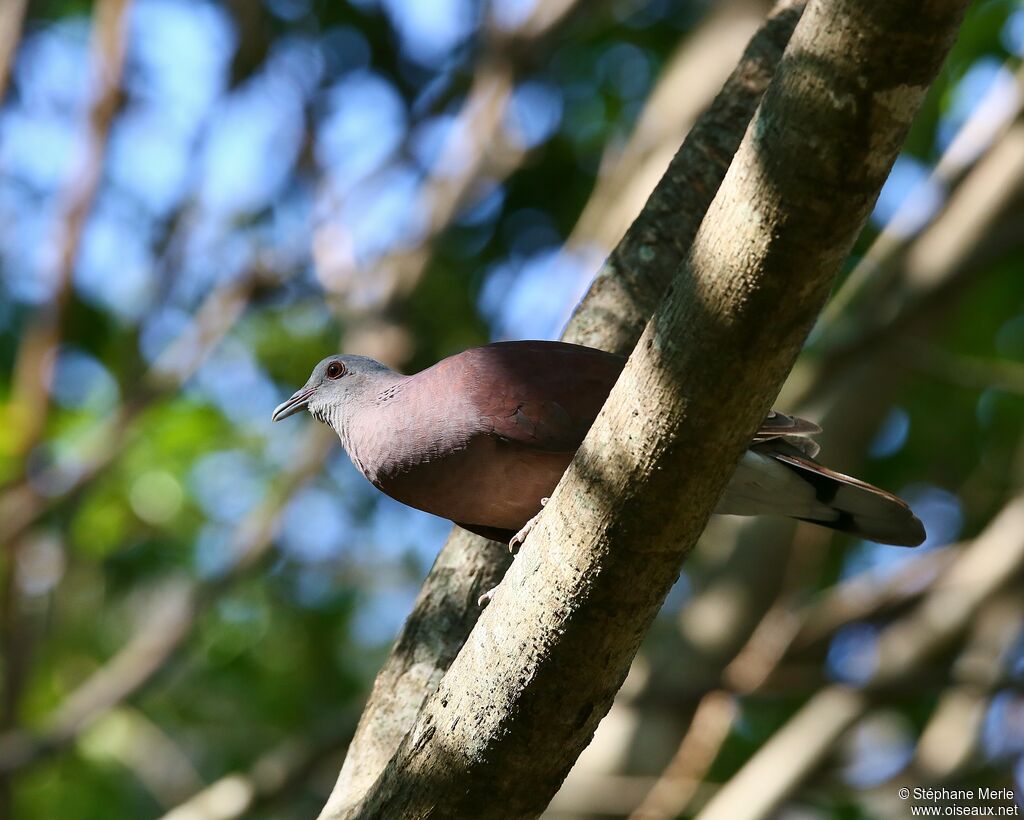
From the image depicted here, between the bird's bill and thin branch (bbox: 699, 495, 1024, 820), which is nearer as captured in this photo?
the bird's bill

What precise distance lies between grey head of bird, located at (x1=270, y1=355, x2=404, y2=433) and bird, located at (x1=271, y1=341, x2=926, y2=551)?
12.6 inches

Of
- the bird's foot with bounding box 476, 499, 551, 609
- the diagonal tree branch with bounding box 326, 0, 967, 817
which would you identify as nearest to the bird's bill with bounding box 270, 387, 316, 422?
the bird's foot with bounding box 476, 499, 551, 609

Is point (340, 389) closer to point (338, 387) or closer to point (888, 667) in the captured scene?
point (338, 387)

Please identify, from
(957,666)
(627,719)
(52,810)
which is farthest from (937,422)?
(52,810)

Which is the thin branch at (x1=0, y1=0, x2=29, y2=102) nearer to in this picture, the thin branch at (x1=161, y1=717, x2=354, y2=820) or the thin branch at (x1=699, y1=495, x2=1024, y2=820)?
the thin branch at (x1=161, y1=717, x2=354, y2=820)

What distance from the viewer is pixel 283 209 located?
31.7 feet

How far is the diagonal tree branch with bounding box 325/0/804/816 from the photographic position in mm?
4070

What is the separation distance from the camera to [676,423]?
8.00 ft

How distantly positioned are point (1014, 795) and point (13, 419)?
22.6 ft

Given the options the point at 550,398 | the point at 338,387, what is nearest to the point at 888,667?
the point at 338,387

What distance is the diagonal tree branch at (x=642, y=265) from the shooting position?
407 cm

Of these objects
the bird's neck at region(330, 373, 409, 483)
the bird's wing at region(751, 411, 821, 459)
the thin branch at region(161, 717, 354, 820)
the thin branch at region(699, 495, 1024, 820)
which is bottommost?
the thin branch at region(161, 717, 354, 820)

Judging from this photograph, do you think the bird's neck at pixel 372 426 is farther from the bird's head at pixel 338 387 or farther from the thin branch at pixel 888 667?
the thin branch at pixel 888 667

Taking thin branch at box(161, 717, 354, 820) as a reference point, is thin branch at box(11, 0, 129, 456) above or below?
above
